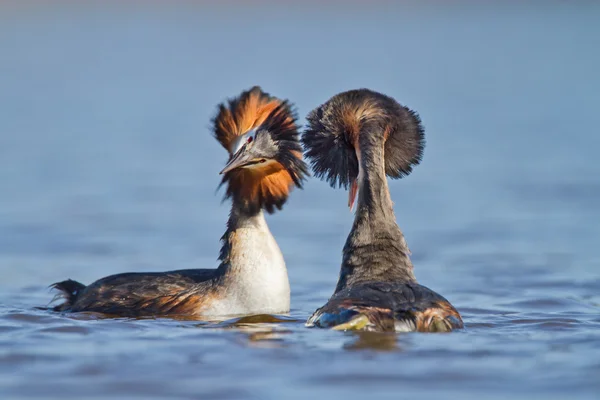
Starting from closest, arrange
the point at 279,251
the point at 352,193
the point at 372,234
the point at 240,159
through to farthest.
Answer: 1. the point at 372,234
2. the point at 352,193
3. the point at 240,159
4. the point at 279,251

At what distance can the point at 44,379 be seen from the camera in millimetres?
8664

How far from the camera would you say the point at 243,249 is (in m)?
12.1

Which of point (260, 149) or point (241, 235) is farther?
point (241, 235)

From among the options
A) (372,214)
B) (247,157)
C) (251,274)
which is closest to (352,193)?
(372,214)

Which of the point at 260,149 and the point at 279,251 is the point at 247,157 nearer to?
the point at 260,149

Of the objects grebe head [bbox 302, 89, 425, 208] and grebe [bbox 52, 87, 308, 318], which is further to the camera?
grebe [bbox 52, 87, 308, 318]

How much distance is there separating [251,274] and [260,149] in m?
1.18

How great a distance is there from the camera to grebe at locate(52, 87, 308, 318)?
1180 centimetres

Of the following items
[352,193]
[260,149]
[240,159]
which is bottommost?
[352,193]

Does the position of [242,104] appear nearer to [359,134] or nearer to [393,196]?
[359,134]

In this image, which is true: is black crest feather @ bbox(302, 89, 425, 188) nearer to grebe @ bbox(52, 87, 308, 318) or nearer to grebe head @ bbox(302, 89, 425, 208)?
grebe head @ bbox(302, 89, 425, 208)

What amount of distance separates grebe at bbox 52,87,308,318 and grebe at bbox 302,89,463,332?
1180mm

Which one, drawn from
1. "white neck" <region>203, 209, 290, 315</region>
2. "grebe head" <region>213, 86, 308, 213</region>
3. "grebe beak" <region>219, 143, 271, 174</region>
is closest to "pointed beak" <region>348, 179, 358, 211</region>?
"grebe head" <region>213, 86, 308, 213</region>

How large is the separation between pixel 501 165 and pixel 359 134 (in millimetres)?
12114
